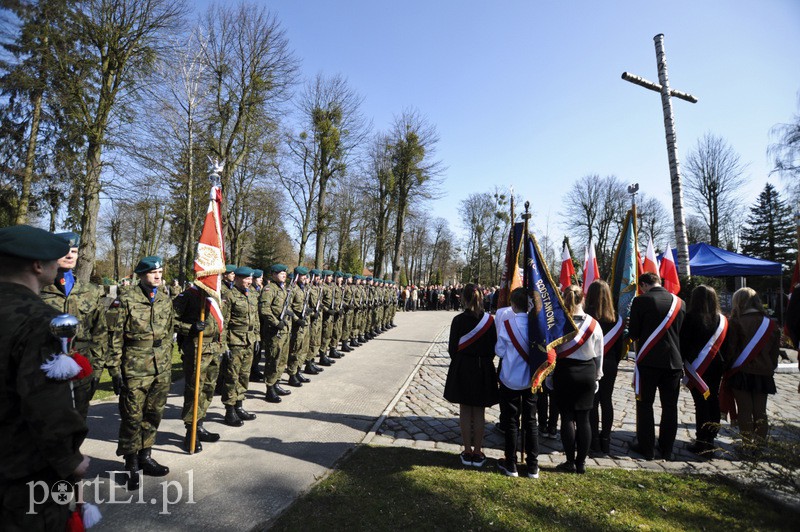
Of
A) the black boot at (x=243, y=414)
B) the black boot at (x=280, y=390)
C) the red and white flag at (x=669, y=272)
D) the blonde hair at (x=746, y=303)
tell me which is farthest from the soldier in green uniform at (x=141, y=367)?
the red and white flag at (x=669, y=272)

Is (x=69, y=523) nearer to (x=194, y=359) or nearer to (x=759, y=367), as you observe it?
(x=194, y=359)

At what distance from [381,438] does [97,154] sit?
1393 centimetres

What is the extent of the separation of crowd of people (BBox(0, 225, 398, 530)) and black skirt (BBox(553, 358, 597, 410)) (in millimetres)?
4163

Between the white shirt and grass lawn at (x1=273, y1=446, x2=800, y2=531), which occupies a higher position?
the white shirt

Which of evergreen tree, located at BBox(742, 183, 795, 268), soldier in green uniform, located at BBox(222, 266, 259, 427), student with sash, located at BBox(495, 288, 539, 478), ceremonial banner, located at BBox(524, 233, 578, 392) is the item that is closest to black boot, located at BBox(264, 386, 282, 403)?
soldier in green uniform, located at BBox(222, 266, 259, 427)

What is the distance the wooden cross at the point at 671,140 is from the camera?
35.7 ft

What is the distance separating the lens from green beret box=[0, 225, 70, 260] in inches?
76.5

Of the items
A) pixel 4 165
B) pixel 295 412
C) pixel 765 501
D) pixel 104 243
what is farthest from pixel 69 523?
pixel 104 243

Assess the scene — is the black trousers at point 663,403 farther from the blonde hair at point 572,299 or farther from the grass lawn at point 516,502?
the blonde hair at point 572,299

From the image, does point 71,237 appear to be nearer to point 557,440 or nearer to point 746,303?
point 557,440

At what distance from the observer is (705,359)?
514cm

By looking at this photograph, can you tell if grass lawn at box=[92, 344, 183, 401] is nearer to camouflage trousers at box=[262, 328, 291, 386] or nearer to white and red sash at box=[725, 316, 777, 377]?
camouflage trousers at box=[262, 328, 291, 386]

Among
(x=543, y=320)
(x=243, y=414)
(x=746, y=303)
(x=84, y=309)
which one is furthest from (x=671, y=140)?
(x=84, y=309)

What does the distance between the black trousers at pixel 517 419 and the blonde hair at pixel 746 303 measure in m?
3.34
